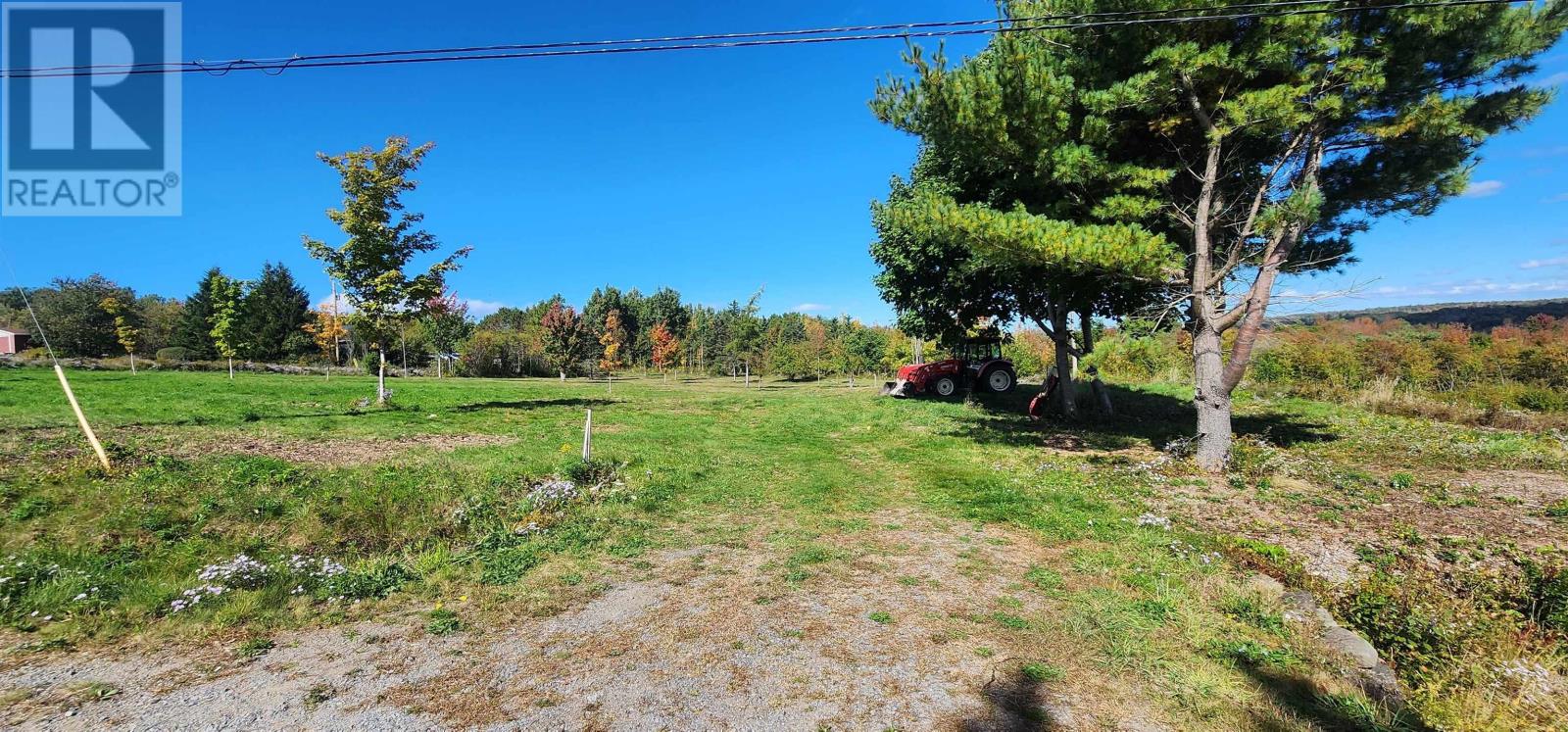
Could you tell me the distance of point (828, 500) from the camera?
782 cm

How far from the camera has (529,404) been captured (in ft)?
62.6

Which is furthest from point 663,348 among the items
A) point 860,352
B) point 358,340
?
point 358,340

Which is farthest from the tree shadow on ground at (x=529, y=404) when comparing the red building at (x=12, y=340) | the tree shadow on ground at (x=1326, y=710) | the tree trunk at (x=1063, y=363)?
the red building at (x=12, y=340)

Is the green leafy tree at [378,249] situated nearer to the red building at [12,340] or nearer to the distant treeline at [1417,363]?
the distant treeline at [1417,363]

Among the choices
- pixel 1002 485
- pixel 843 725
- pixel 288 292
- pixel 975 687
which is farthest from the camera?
pixel 288 292

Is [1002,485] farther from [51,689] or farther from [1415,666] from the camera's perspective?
[51,689]

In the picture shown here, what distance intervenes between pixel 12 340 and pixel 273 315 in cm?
2551

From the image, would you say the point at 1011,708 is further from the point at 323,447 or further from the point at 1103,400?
the point at 1103,400

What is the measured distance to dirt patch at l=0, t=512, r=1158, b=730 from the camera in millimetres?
2908

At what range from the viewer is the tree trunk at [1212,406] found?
8.62 metres

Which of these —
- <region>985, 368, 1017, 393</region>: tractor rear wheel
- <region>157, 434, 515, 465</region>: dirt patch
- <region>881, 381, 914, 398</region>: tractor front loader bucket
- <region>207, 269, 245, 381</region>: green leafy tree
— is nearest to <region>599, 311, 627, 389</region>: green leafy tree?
<region>207, 269, 245, 381</region>: green leafy tree

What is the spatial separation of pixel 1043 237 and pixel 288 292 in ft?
191

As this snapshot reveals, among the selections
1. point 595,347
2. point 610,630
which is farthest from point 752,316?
point 610,630

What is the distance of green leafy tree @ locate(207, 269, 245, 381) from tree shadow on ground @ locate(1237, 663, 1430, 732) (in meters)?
47.0
